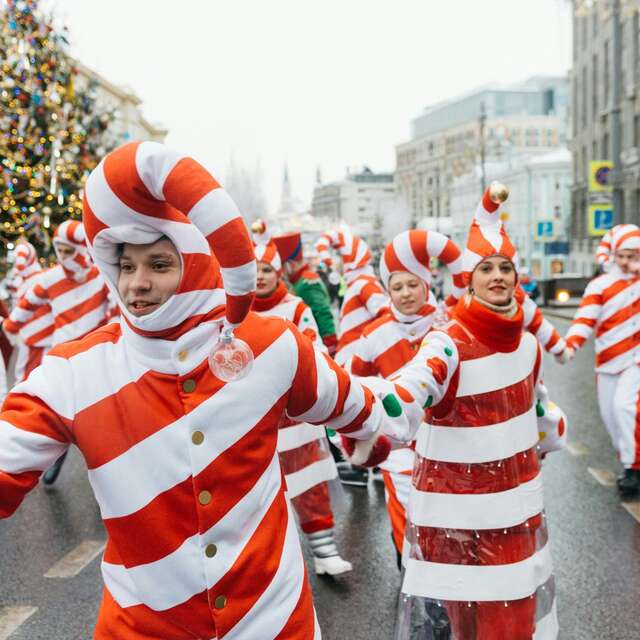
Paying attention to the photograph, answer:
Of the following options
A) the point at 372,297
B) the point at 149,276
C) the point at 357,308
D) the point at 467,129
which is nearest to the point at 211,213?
the point at 149,276

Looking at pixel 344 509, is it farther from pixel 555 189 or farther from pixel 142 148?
pixel 555 189

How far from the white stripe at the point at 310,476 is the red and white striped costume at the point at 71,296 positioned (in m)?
3.12

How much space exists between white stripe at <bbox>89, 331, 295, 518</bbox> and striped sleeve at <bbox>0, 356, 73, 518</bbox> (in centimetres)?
15

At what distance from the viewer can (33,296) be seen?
320 inches

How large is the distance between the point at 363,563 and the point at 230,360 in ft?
12.2

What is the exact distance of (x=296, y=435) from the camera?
558 centimetres

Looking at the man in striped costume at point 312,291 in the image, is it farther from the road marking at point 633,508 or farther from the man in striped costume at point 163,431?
the man in striped costume at point 163,431

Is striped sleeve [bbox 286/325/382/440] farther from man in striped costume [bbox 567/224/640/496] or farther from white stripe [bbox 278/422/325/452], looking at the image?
man in striped costume [bbox 567/224/640/496]

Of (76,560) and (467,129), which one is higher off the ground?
(467,129)

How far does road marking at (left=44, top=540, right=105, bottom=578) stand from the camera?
5516 mm

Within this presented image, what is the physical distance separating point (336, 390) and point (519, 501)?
4.45ft

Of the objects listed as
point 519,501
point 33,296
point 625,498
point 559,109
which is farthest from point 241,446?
point 559,109

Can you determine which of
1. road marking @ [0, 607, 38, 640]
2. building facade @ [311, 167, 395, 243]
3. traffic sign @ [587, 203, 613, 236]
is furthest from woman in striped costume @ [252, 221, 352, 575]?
building facade @ [311, 167, 395, 243]

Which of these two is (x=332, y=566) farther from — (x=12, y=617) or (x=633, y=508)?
(x=633, y=508)
